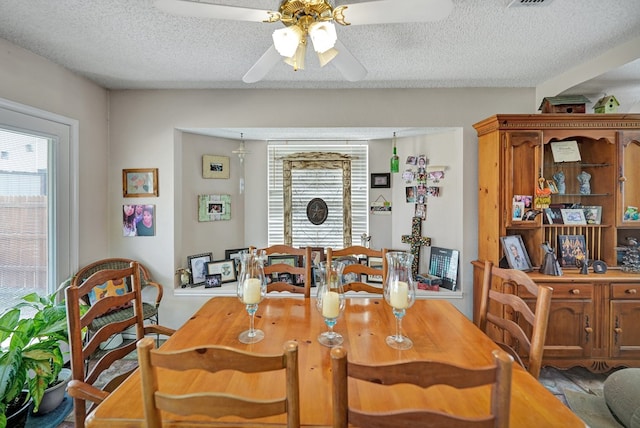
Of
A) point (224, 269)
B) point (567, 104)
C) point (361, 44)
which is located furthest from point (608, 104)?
point (224, 269)

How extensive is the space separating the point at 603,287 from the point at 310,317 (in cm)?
234

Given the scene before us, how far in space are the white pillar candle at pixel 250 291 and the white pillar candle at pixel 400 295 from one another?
623 millimetres

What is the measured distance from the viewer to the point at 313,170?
3465 millimetres

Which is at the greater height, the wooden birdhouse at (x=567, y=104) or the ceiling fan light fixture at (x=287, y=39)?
the wooden birdhouse at (x=567, y=104)

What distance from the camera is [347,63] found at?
165 centimetres

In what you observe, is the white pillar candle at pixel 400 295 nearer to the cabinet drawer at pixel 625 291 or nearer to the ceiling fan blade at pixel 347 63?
the ceiling fan blade at pixel 347 63

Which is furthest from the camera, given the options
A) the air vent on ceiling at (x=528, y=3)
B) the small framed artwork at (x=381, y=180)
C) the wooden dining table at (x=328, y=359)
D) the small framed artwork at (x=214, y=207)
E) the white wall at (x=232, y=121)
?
the small framed artwork at (x=381, y=180)

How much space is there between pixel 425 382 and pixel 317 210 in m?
2.82

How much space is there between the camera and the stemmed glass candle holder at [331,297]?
1304mm

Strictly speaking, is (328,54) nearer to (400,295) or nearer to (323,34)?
(323,34)

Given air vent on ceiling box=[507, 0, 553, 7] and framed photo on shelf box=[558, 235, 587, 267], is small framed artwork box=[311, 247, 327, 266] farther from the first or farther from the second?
air vent on ceiling box=[507, 0, 553, 7]

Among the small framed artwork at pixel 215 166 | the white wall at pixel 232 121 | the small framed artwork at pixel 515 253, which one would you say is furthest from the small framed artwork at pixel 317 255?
the small framed artwork at pixel 515 253

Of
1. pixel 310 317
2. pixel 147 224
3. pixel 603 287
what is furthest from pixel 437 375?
pixel 147 224

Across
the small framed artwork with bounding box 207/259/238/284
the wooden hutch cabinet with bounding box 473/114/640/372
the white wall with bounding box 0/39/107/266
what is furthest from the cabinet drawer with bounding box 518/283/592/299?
the white wall with bounding box 0/39/107/266
